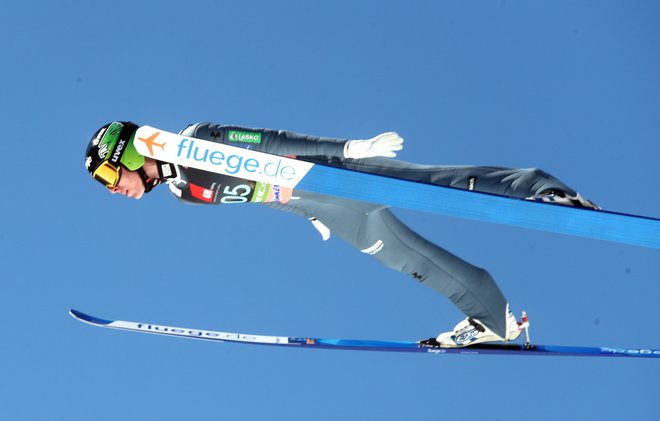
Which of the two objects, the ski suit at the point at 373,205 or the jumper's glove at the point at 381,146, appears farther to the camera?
the ski suit at the point at 373,205

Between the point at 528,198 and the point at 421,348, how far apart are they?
1.12 m

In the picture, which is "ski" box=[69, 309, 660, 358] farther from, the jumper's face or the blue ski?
the jumper's face

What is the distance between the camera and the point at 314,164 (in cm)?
361

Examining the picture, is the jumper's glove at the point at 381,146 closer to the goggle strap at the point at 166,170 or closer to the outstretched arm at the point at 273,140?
the outstretched arm at the point at 273,140

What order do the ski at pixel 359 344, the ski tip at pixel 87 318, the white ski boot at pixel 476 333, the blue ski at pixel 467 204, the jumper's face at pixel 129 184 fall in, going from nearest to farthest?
the blue ski at pixel 467 204 < the jumper's face at pixel 129 184 < the white ski boot at pixel 476 333 < the ski at pixel 359 344 < the ski tip at pixel 87 318

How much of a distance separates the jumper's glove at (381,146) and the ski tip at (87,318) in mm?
1925

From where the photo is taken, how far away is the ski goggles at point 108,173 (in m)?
3.87

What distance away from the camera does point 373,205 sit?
13.2ft

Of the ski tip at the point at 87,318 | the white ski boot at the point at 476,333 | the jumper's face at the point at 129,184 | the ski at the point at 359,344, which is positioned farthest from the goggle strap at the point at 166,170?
the white ski boot at the point at 476,333

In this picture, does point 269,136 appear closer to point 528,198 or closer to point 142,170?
point 142,170

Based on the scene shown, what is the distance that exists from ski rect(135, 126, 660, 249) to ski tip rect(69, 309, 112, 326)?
1.43m

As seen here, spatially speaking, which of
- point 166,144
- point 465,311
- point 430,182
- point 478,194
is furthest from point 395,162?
point 166,144

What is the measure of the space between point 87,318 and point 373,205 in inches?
72.2

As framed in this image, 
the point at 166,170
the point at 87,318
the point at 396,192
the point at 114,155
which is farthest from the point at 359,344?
the point at 114,155
